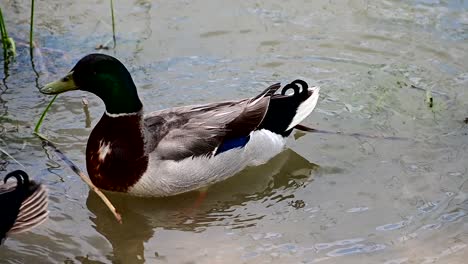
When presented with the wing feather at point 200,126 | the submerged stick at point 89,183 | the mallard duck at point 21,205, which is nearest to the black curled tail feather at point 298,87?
the wing feather at point 200,126

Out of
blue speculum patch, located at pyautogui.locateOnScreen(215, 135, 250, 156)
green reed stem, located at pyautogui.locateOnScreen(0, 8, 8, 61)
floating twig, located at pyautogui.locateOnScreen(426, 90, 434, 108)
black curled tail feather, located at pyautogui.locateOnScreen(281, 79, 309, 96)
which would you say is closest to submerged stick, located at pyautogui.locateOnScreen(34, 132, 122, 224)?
blue speculum patch, located at pyautogui.locateOnScreen(215, 135, 250, 156)

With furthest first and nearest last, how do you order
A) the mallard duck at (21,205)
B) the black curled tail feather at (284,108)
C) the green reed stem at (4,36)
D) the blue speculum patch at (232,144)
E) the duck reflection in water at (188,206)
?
the green reed stem at (4,36) → the black curled tail feather at (284,108) → the blue speculum patch at (232,144) → the duck reflection in water at (188,206) → the mallard duck at (21,205)

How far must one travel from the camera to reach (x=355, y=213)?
5770 millimetres

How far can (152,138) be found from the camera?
5953 mm

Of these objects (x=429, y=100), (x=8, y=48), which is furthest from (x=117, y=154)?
(x=429, y=100)

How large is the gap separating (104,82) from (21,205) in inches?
49.4

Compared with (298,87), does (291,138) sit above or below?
below

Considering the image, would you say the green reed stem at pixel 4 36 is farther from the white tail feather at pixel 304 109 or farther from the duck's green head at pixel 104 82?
the white tail feather at pixel 304 109

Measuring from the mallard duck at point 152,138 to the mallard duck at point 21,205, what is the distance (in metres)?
0.86

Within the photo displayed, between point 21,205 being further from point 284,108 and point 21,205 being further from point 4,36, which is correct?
point 4,36

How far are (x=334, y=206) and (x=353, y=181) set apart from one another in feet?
1.21

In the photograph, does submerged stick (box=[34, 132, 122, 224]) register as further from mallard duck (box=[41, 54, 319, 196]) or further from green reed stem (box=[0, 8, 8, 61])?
green reed stem (box=[0, 8, 8, 61])

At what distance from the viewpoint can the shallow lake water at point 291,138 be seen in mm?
5484

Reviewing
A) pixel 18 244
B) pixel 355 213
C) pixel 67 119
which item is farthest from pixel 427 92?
pixel 18 244
